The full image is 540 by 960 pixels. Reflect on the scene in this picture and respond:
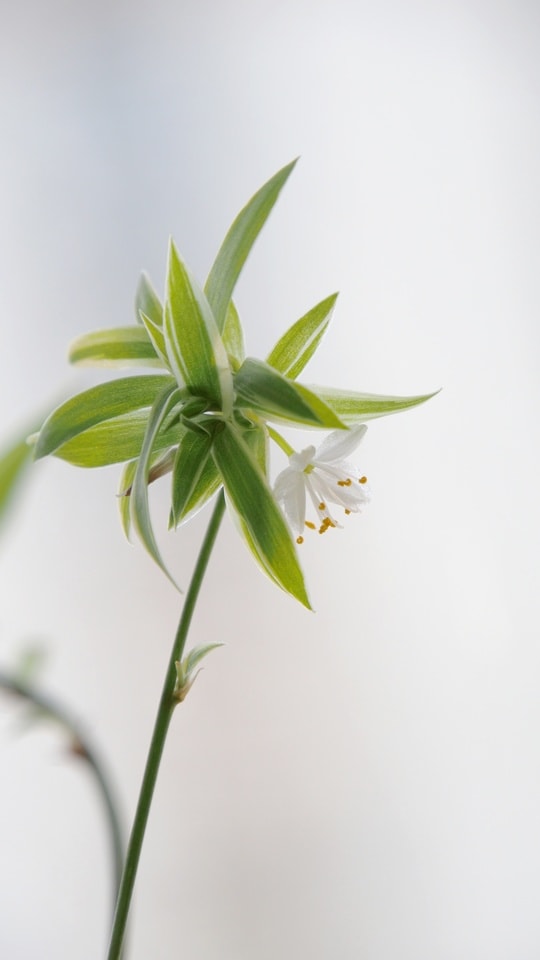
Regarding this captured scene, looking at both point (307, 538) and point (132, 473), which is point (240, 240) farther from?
point (307, 538)

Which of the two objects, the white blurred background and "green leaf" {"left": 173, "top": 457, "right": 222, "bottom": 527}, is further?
the white blurred background

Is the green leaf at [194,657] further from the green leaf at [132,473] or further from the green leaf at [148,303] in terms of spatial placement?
the green leaf at [148,303]

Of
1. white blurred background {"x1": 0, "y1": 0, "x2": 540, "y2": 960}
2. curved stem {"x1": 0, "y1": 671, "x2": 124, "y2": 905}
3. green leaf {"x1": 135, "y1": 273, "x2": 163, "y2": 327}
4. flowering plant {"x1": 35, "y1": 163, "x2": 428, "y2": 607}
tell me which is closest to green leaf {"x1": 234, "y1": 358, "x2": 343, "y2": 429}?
flowering plant {"x1": 35, "y1": 163, "x2": 428, "y2": 607}

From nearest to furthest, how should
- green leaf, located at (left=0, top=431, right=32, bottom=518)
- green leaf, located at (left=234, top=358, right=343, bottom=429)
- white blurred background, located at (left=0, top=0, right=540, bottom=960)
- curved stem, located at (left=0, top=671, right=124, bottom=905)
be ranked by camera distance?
1. green leaf, located at (left=234, top=358, right=343, bottom=429)
2. green leaf, located at (left=0, top=431, right=32, bottom=518)
3. curved stem, located at (left=0, top=671, right=124, bottom=905)
4. white blurred background, located at (left=0, top=0, right=540, bottom=960)

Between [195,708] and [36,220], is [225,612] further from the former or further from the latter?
[36,220]

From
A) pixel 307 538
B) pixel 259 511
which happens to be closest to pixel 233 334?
pixel 259 511

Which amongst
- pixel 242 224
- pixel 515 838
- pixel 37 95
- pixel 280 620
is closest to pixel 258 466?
pixel 242 224

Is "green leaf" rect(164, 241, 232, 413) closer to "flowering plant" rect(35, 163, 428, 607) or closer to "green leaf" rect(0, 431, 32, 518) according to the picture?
"flowering plant" rect(35, 163, 428, 607)
